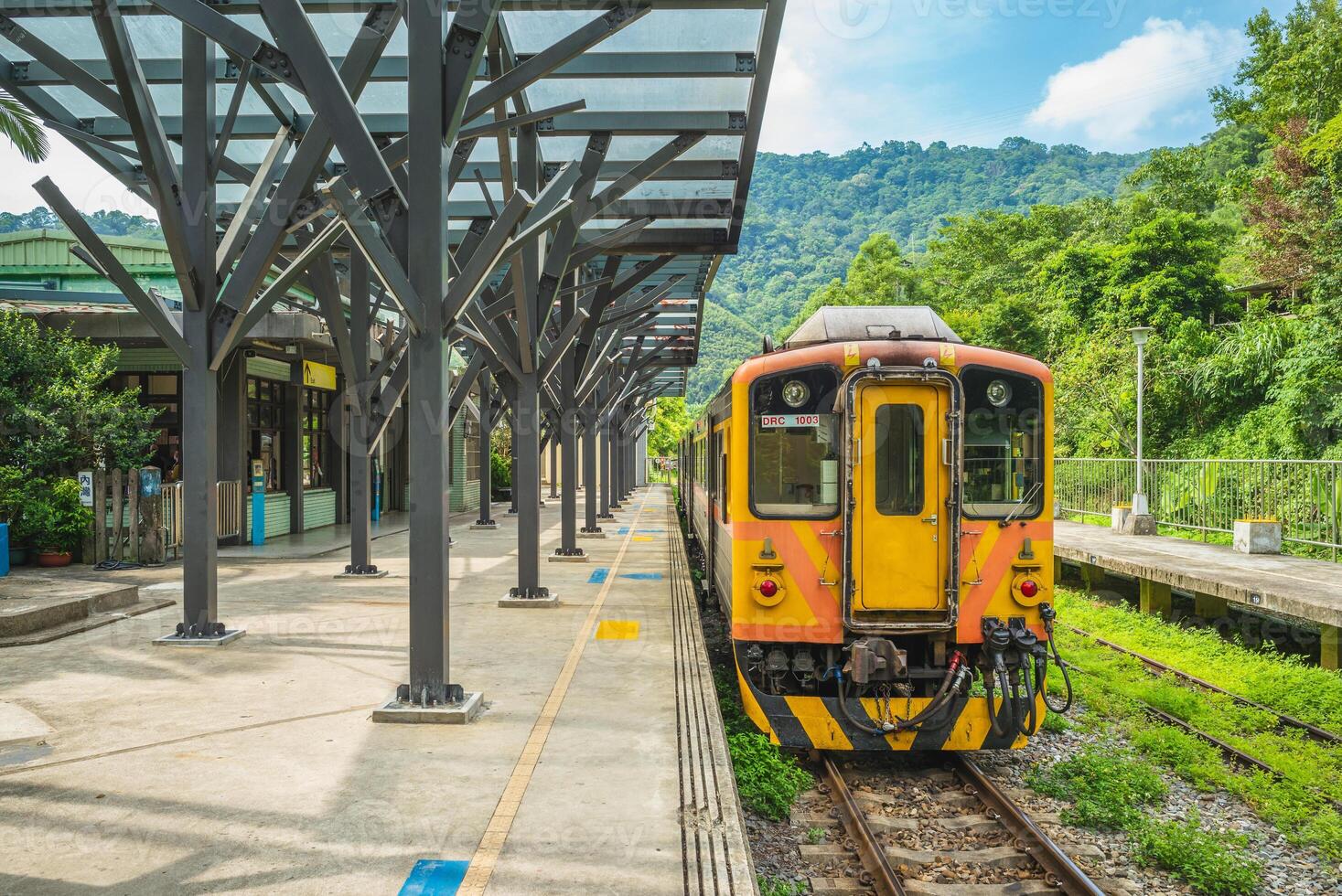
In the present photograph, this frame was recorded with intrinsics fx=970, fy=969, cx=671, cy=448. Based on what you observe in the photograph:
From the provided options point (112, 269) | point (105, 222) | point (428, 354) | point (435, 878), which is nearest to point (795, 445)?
point (428, 354)

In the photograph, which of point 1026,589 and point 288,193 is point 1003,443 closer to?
point 1026,589

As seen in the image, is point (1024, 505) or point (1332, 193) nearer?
point (1024, 505)

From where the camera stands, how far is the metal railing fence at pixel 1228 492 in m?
14.3

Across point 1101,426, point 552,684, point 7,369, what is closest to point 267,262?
point 552,684

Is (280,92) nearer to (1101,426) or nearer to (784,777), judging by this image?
(784,777)

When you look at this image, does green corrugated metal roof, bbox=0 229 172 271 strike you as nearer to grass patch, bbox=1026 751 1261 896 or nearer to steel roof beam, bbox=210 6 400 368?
steel roof beam, bbox=210 6 400 368

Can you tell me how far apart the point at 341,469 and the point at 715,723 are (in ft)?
58.3

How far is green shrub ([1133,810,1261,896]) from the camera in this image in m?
4.89

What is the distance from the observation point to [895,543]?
6.21 m

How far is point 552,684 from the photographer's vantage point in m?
7.14

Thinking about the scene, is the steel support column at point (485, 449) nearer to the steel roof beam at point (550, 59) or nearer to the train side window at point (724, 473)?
the train side window at point (724, 473)

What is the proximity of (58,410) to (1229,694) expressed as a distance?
14334 millimetres

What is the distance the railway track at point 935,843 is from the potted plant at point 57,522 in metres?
11.1

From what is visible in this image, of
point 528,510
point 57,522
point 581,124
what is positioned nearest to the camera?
point 581,124
